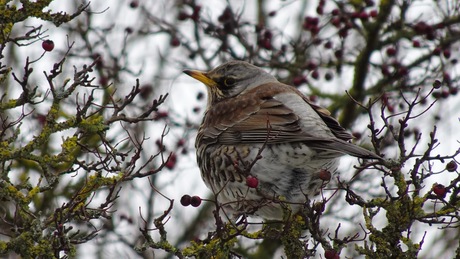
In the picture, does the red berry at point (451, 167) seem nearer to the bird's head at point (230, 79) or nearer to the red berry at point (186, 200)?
the red berry at point (186, 200)

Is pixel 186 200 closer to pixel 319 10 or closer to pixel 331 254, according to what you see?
pixel 331 254

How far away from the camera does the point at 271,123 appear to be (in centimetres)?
558

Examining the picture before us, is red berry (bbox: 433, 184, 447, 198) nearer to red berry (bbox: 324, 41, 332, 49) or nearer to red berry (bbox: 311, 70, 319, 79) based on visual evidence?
red berry (bbox: 311, 70, 319, 79)

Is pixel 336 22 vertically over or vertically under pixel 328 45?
over

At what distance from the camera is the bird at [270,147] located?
520 centimetres

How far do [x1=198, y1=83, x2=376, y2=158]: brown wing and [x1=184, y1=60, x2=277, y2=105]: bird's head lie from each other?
27 centimetres

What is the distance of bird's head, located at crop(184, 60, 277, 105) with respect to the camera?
6.92m

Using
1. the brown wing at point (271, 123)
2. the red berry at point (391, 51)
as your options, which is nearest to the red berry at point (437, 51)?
the red berry at point (391, 51)

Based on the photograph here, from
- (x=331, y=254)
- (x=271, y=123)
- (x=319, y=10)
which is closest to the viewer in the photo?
(x=331, y=254)

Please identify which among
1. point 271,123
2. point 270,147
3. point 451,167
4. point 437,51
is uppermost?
point 437,51

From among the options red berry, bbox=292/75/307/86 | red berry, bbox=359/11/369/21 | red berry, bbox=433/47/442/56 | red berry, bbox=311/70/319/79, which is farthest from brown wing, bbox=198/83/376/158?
red berry, bbox=433/47/442/56

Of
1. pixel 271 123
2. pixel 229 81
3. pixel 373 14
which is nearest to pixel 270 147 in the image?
pixel 271 123

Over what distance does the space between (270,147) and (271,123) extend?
278mm

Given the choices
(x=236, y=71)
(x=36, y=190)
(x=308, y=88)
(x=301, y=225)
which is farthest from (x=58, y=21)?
(x=308, y=88)
